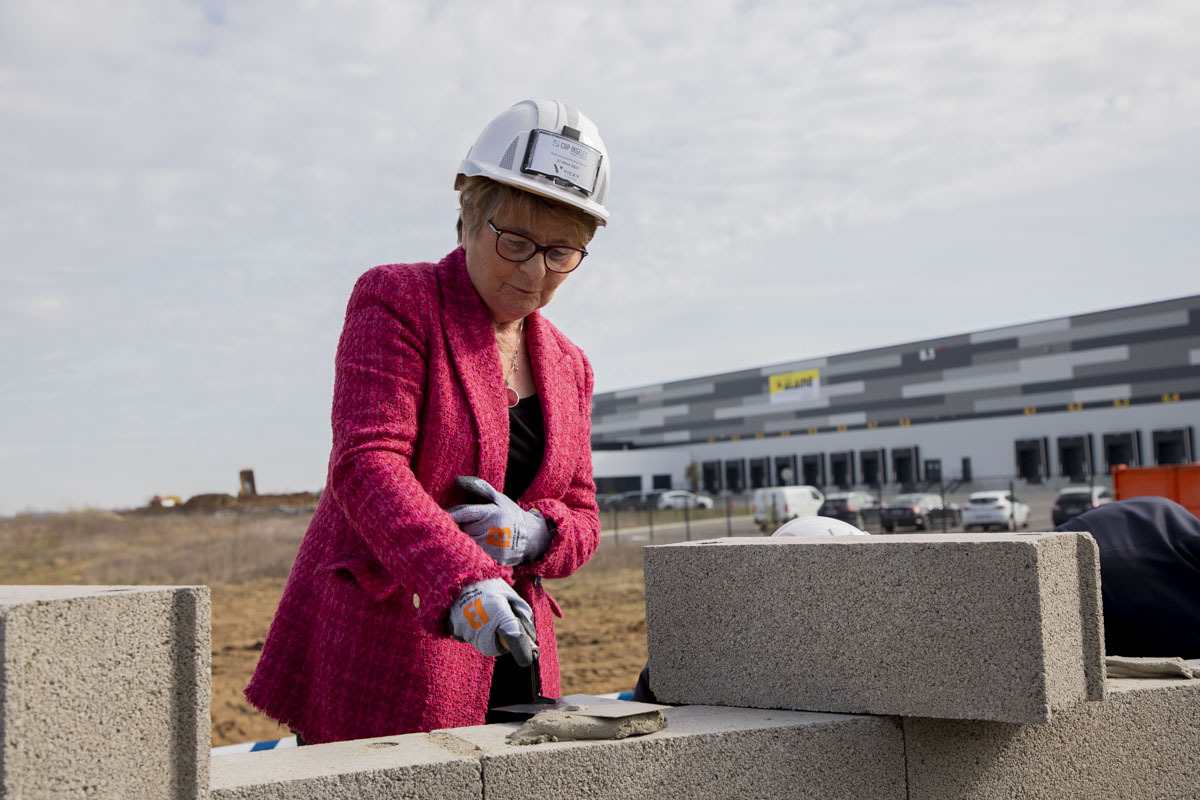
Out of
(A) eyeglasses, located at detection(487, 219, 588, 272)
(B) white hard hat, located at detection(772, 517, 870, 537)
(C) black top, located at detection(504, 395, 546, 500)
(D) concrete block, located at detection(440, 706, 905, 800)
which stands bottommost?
(D) concrete block, located at detection(440, 706, 905, 800)

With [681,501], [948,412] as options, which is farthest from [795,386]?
[681,501]

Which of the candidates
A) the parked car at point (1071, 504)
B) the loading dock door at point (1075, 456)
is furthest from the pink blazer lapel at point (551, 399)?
the loading dock door at point (1075, 456)

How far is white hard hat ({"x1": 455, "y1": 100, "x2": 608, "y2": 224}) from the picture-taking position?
6.97 ft

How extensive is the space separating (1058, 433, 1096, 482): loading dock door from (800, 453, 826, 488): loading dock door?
1055 centimetres

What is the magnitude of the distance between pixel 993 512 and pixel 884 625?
2621cm

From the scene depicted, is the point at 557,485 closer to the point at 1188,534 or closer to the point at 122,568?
the point at 1188,534

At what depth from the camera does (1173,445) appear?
3606 cm

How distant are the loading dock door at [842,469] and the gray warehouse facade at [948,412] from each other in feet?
0.15

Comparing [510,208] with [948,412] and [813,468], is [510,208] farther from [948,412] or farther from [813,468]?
[813,468]

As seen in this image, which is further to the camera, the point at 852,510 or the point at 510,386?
the point at 852,510

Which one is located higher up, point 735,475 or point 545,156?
point 545,156

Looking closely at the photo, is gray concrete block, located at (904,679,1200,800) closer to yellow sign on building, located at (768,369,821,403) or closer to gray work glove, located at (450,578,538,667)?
gray work glove, located at (450,578,538,667)

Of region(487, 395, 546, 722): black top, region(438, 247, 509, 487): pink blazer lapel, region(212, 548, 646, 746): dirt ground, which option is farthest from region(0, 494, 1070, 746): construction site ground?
region(438, 247, 509, 487): pink blazer lapel

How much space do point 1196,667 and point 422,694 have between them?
6.68ft
